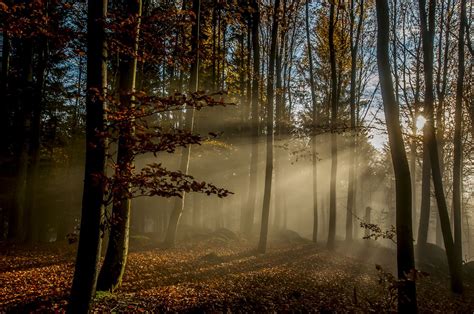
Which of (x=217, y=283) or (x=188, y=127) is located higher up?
(x=188, y=127)

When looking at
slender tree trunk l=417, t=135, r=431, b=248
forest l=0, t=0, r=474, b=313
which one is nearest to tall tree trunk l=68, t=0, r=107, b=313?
forest l=0, t=0, r=474, b=313

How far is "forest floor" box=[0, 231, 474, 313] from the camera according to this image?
6578 mm

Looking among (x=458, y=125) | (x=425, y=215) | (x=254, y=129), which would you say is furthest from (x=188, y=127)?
(x=425, y=215)

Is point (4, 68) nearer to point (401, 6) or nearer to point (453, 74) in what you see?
point (401, 6)

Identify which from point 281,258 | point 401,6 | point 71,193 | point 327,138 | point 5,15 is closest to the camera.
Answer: point 5,15

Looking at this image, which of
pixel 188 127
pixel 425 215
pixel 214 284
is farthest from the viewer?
pixel 425 215

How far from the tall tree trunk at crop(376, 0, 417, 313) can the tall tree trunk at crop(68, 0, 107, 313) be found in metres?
5.50

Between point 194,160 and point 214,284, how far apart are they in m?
14.5

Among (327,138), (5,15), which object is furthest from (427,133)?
(327,138)

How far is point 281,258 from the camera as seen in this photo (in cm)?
1373

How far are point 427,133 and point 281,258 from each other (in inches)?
286

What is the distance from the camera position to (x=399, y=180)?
684 cm

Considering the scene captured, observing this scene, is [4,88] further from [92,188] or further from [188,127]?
[92,188]

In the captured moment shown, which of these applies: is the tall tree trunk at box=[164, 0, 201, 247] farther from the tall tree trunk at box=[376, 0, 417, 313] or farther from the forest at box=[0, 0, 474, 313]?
the tall tree trunk at box=[376, 0, 417, 313]
